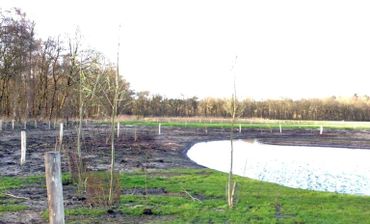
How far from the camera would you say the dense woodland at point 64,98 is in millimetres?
44312

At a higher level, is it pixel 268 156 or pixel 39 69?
pixel 39 69

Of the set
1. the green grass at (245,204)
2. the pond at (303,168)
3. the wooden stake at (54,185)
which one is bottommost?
the pond at (303,168)

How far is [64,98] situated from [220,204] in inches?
1852

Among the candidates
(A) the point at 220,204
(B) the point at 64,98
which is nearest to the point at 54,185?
(A) the point at 220,204

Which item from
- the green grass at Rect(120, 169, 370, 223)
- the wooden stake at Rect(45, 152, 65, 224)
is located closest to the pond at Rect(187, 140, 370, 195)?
the green grass at Rect(120, 169, 370, 223)

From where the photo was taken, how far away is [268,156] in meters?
28.2

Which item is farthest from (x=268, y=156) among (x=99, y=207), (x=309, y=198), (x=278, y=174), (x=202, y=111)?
(x=202, y=111)

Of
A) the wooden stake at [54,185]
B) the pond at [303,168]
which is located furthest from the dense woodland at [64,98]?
the wooden stake at [54,185]

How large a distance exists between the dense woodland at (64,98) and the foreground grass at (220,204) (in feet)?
15.2

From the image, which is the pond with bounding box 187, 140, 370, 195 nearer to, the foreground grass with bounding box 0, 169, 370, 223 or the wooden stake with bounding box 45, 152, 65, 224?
the foreground grass with bounding box 0, 169, 370, 223

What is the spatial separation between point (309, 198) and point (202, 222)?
14.1ft

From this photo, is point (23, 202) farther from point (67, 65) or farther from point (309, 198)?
point (67, 65)

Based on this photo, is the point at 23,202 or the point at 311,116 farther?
the point at 311,116

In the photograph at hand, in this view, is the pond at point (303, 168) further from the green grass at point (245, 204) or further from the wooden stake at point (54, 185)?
the wooden stake at point (54, 185)
